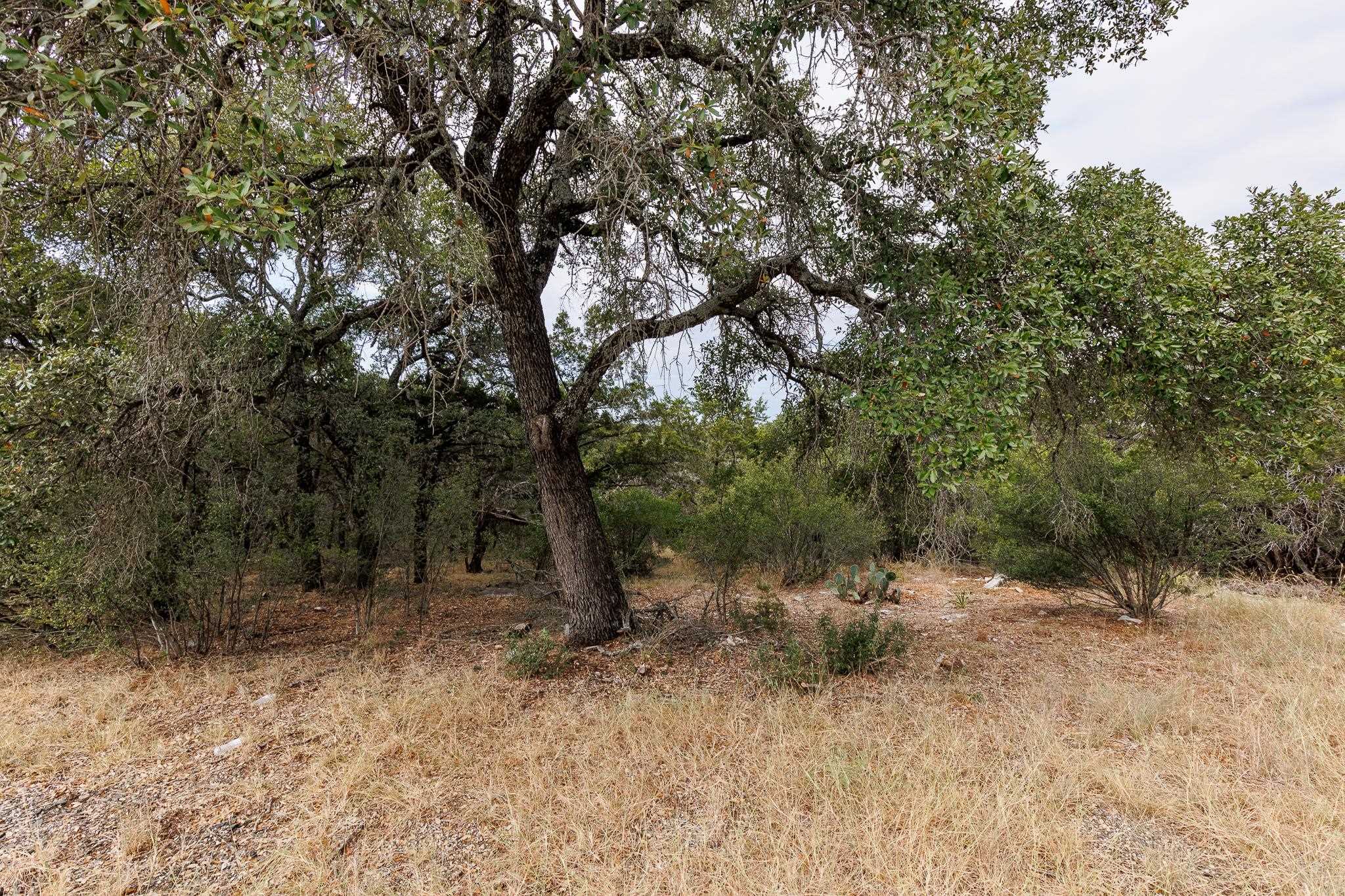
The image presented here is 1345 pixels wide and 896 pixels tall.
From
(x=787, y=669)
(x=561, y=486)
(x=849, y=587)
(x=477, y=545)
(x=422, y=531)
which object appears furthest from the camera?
(x=477, y=545)

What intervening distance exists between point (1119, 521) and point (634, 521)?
6359 mm

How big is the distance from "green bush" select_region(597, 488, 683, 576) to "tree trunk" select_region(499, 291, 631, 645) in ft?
10.1

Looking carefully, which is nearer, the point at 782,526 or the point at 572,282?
the point at 572,282

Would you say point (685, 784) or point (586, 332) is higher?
point (586, 332)

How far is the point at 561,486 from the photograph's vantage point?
218 inches

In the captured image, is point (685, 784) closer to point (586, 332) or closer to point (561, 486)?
point (561, 486)

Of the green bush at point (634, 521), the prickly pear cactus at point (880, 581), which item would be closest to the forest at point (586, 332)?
the prickly pear cactus at point (880, 581)

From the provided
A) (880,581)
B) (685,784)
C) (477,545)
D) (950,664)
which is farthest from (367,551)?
(880,581)

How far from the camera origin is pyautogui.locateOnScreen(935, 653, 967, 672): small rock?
512 cm

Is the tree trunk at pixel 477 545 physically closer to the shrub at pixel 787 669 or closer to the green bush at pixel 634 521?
the green bush at pixel 634 521

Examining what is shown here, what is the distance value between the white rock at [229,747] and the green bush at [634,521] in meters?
5.34

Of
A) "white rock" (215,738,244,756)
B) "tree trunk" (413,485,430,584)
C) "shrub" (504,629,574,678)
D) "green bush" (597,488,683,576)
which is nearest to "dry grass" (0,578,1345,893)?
"white rock" (215,738,244,756)

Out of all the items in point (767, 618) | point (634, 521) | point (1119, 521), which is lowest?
point (767, 618)

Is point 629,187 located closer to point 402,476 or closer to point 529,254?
point 529,254
